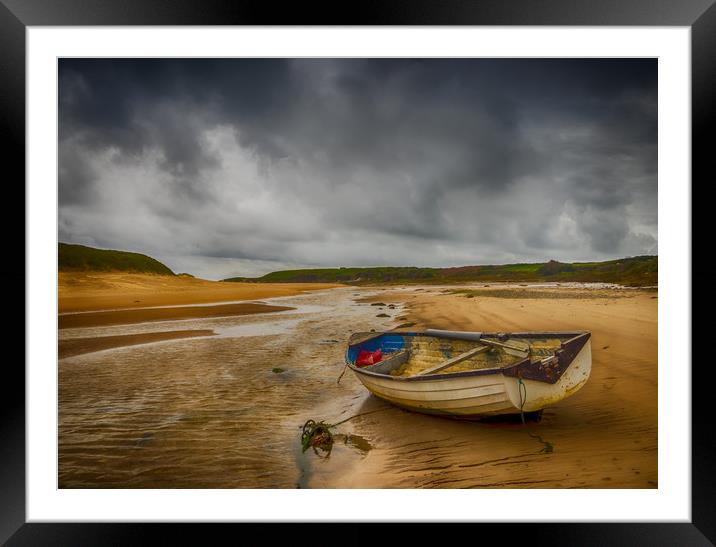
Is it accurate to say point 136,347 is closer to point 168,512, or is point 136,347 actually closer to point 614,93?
point 168,512

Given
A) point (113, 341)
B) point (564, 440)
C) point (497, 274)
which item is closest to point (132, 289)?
point (113, 341)

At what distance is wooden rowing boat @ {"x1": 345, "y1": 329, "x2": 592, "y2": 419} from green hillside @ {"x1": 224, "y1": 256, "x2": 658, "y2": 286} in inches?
25.6

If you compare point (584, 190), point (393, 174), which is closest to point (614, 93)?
point (584, 190)

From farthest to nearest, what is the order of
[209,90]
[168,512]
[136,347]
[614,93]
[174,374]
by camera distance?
[136,347], [174,374], [209,90], [614,93], [168,512]

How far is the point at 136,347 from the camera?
13.8 ft

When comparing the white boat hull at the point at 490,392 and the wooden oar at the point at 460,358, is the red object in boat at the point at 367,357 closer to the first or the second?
the wooden oar at the point at 460,358

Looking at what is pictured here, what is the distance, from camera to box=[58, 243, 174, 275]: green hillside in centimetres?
255

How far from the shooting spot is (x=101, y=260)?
287 centimetres

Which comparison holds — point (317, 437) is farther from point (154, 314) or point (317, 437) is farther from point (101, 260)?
point (154, 314)

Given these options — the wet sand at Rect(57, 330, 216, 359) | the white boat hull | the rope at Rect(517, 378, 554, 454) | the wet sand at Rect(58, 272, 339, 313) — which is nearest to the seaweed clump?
the white boat hull

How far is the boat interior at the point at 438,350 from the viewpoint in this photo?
2.56 m

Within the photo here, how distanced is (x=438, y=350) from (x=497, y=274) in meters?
0.91

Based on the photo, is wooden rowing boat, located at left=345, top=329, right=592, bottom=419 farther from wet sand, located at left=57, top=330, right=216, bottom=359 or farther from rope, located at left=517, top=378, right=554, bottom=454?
wet sand, located at left=57, top=330, right=216, bottom=359

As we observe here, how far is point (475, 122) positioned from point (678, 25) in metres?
1.26
